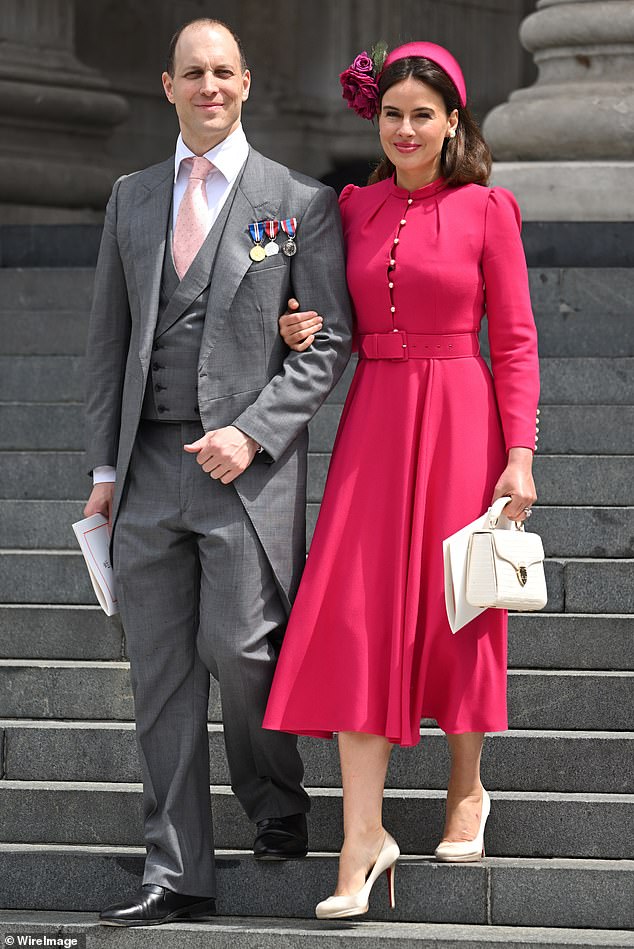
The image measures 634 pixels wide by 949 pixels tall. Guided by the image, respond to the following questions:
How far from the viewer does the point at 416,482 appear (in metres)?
4.63

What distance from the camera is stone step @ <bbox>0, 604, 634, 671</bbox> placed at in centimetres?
562

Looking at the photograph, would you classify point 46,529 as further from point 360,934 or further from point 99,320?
point 360,934

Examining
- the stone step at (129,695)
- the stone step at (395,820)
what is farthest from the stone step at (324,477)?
the stone step at (395,820)

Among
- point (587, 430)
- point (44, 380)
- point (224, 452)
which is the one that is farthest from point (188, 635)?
point (44, 380)

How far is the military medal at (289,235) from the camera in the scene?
4648 mm

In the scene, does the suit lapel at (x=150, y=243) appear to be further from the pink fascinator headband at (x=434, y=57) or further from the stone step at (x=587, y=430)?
the stone step at (x=587, y=430)

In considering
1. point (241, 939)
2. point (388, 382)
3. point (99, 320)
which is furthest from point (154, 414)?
point (241, 939)

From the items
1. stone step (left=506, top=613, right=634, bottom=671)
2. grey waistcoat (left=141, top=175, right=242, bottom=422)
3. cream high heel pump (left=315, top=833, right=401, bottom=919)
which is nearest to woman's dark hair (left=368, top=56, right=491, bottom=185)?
grey waistcoat (left=141, top=175, right=242, bottom=422)

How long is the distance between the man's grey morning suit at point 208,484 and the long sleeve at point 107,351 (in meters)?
0.02

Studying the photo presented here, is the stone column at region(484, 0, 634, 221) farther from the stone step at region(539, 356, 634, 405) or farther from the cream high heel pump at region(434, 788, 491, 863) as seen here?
the cream high heel pump at region(434, 788, 491, 863)

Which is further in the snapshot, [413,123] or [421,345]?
[421,345]

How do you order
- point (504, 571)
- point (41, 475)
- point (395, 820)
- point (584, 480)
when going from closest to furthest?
1. point (504, 571)
2. point (395, 820)
3. point (584, 480)
4. point (41, 475)

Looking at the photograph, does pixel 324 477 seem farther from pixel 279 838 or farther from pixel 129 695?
pixel 279 838

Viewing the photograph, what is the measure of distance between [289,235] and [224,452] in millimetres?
598
